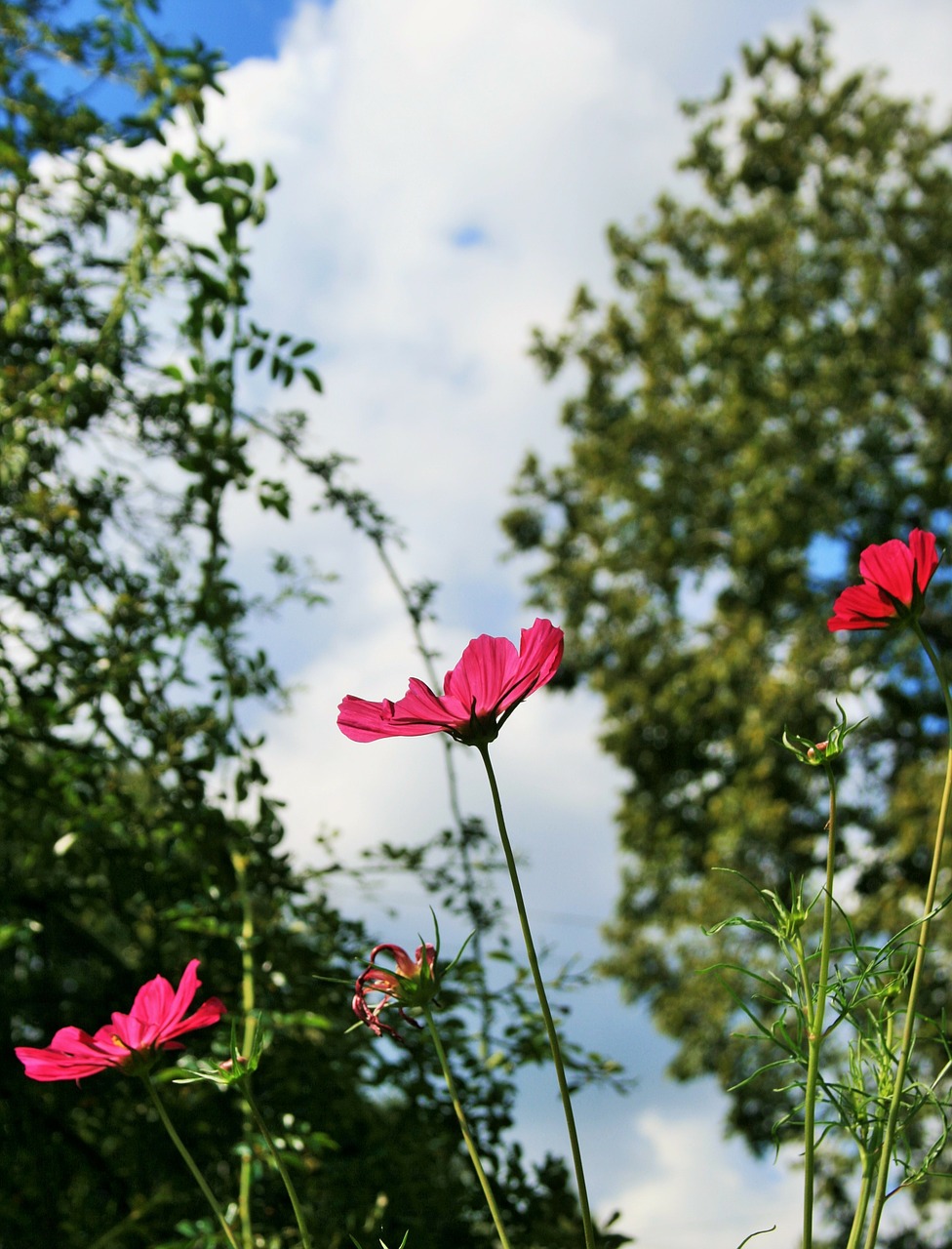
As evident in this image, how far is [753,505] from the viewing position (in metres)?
8.55

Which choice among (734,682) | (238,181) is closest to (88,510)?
(238,181)

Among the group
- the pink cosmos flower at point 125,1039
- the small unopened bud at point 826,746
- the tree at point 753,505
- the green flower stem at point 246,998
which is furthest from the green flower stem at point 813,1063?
the tree at point 753,505

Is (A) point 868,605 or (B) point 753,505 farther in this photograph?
(B) point 753,505

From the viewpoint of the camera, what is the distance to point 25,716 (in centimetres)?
163

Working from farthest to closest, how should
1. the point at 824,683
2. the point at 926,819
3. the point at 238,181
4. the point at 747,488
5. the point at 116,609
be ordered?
the point at 747,488 → the point at 824,683 → the point at 926,819 → the point at 116,609 → the point at 238,181

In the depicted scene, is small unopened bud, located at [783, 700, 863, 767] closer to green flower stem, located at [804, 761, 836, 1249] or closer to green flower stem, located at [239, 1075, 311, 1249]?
green flower stem, located at [804, 761, 836, 1249]

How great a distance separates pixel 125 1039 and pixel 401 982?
20cm

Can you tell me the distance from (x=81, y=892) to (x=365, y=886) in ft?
1.21

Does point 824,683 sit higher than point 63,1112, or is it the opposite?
point 824,683

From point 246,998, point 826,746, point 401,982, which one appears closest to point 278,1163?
point 401,982

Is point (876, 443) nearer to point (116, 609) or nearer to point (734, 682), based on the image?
point (734, 682)

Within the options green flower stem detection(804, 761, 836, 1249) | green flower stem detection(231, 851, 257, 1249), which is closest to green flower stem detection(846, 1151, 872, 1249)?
green flower stem detection(804, 761, 836, 1249)

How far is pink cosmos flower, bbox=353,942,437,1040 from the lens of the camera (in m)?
0.55

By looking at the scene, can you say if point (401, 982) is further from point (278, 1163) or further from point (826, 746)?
point (826, 746)
